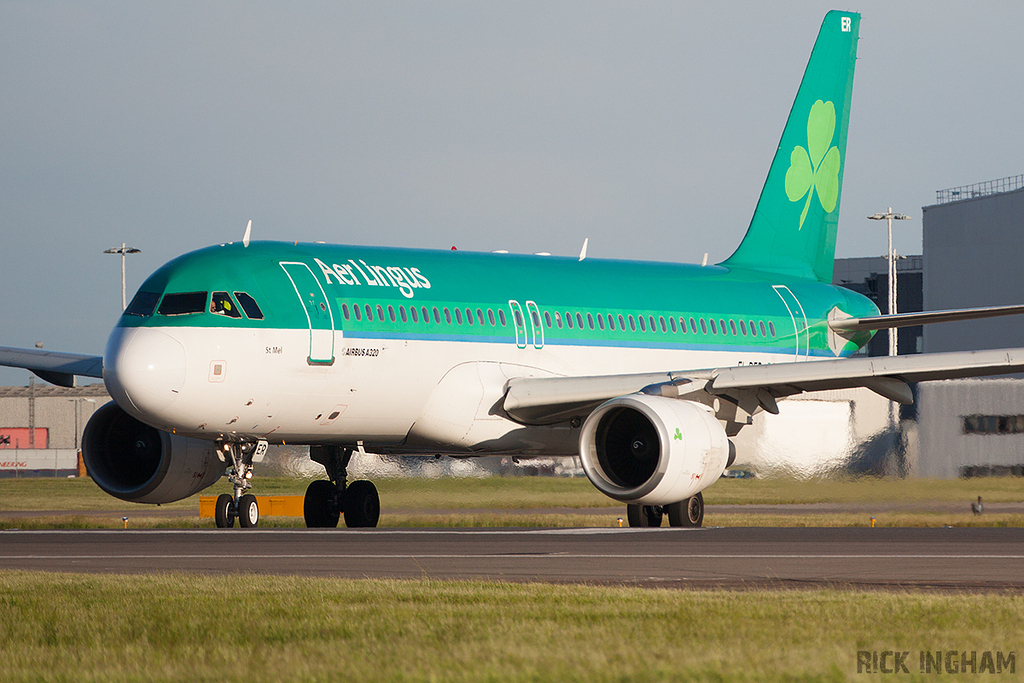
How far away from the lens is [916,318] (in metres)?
24.0

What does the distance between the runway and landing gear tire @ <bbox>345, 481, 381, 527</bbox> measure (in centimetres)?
453

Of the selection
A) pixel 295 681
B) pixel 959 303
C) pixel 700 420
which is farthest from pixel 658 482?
pixel 959 303

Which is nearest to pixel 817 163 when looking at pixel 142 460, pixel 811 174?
pixel 811 174

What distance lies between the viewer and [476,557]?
1406 centimetres

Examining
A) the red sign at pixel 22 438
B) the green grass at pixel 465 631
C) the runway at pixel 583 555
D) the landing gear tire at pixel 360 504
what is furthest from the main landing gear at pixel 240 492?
the red sign at pixel 22 438

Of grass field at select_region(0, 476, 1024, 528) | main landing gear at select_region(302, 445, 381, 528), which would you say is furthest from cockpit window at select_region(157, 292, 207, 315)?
grass field at select_region(0, 476, 1024, 528)

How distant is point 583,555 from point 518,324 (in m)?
8.47

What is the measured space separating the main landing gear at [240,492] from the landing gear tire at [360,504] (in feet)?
10.6

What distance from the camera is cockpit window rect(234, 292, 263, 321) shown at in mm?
19266

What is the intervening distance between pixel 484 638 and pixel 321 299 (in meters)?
12.4

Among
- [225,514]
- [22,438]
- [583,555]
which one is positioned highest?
[583,555]

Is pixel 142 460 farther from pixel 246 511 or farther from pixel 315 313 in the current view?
pixel 315 313

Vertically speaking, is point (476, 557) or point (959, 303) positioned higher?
point (959, 303)

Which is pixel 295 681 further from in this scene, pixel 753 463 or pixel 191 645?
pixel 753 463
